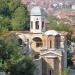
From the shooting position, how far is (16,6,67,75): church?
41.6 m

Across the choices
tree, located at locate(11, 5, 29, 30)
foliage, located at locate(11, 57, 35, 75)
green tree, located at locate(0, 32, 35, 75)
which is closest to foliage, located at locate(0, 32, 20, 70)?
green tree, located at locate(0, 32, 35, 75)

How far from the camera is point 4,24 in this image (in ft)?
165

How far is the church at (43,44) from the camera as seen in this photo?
4162 cm

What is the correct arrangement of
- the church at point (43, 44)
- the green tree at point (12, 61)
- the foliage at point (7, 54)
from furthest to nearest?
the church at point (43, 44) < the green tree at point (12, 61) < the foliage at point (7, 54)

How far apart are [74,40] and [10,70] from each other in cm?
3329

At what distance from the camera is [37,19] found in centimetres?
4347

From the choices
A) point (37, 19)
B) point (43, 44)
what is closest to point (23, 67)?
point (37, 19)

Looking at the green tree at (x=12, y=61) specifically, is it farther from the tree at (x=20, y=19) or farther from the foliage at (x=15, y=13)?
the tree at (x=20, y=19)

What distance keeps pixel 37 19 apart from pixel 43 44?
186 centimetres

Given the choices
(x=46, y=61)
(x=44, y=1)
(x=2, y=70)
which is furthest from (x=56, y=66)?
(x=44, y=1)

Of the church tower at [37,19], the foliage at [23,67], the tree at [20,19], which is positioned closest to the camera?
the foliage at [23,67]

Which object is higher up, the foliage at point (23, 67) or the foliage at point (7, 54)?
the foliage at point (7, 54)

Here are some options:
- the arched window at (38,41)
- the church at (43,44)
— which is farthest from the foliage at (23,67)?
the arched window at (38,41)

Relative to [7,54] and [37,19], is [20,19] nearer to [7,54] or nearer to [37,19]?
[37,19]
